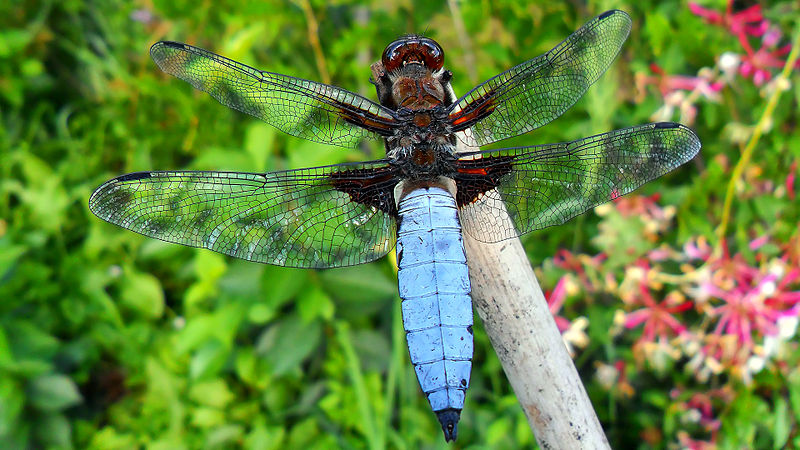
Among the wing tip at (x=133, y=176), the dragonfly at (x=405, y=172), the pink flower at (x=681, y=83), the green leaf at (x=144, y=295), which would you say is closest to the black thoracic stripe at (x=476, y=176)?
the dragonfly at (x=405, y=172)

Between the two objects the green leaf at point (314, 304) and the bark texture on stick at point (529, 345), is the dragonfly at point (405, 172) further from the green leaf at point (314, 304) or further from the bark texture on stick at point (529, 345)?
the green leaf at point (314, 304)

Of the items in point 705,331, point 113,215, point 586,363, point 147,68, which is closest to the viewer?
point 113,215

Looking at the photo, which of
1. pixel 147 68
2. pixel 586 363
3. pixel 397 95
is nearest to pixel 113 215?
pixel 397 95

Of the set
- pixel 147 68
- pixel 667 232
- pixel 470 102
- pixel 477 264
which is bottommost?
pixel 477 264

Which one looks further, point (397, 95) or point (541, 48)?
point (541, 48)

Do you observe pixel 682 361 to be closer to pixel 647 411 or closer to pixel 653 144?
pixel 647 411

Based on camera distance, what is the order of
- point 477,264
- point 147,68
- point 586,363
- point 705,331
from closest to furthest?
point 477,264
point 705,331
point 586,363
point 147,68

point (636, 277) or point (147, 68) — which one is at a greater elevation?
point (147, 68)
